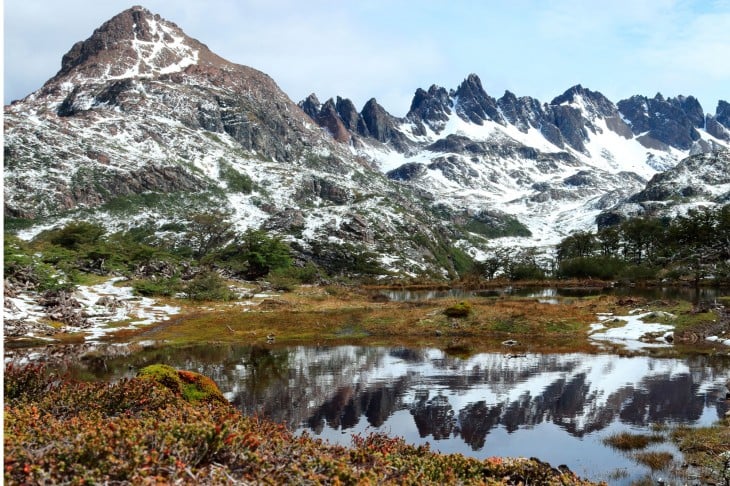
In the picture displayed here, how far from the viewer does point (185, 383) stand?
18250mm

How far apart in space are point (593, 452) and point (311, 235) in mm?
168298

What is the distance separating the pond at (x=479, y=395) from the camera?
62.4ft

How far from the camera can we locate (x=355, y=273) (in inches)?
6353

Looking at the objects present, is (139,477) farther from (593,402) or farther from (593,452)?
(593,402)

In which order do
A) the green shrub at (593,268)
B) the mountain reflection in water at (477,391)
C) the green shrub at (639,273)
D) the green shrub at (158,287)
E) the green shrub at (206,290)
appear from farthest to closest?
the green shrub at (593,268) < the green shrub at (639,273) < the green shrub at (206,290) < the green shrub at (158,287) < the mountain reflection in water at (477,391)

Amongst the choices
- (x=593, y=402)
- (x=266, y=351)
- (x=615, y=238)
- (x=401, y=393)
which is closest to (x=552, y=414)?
(x=593, y=402)

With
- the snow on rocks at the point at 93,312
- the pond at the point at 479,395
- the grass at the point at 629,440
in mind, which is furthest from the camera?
the snow on rocks at the point at 93,312

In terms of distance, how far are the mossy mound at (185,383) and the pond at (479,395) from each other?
3720 millimetres

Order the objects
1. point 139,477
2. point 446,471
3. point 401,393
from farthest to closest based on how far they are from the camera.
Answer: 1. point 401,393
2. point 446,471
3. point 139,477

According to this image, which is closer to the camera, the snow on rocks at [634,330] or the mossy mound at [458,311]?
the snow on rocks at [634,330]

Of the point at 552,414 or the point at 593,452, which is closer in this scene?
the point at 593,452

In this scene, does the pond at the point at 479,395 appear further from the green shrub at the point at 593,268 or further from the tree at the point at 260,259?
the green shrub at the point at 593,268

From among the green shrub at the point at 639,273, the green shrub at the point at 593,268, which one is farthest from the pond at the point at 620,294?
the green shrub at the point at 593,268

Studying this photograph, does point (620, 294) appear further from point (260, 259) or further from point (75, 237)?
point (75, 237)
